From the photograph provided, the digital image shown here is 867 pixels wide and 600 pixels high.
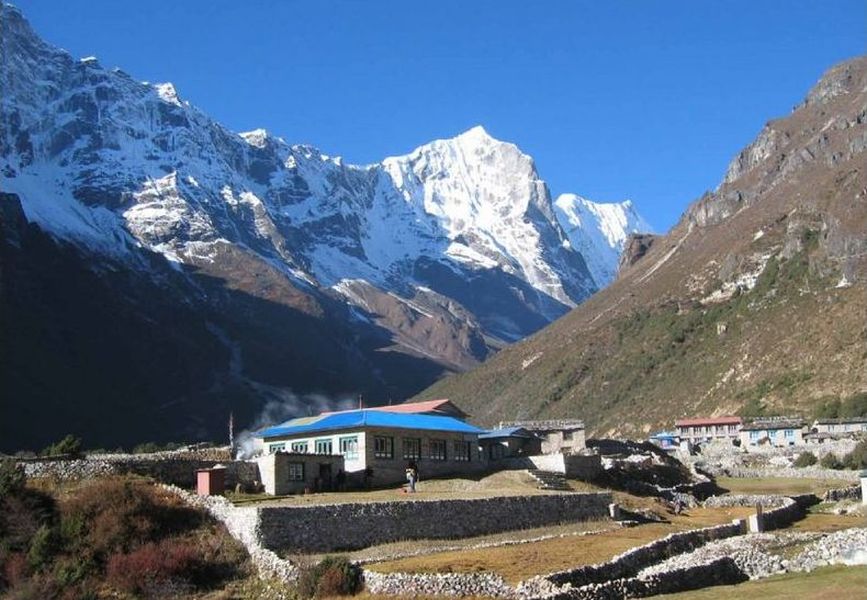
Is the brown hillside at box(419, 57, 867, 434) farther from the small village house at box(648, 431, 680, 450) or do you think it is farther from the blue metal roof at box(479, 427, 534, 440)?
the blue metal roof at box(479, 427, 534, 440)

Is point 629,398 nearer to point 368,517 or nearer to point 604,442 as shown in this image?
point 604,442

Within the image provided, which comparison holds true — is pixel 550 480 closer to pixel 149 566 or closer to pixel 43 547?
pixel 149 566

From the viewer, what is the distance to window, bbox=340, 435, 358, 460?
2154 inches

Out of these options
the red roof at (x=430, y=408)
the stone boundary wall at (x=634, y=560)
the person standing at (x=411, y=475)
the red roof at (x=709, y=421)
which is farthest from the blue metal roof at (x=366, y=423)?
the red roof at (x=709, y=421)

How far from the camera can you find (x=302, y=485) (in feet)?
165

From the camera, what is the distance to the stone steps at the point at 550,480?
5412 cm

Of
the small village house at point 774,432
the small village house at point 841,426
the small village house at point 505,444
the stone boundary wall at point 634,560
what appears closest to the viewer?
the stone boundary wall at point 634,560

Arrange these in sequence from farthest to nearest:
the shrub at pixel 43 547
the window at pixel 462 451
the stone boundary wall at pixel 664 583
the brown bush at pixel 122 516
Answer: the window at pixel 462 451, the brown bush at pixel 122 516, the shrub at pixel 43 547, the stone boundary wall at pixel 664 583

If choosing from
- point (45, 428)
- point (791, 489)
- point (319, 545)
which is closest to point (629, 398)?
point (791, 489)

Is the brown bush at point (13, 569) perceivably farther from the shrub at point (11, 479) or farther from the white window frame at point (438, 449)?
the white window frame at point (438, 449)

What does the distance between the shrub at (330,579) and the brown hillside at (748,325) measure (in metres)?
89.5

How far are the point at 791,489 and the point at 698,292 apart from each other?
101820 mm

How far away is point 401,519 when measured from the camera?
41781 millimetres

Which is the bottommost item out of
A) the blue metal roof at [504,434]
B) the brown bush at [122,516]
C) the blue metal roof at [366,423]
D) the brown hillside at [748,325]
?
the brown bush at [122,516]
